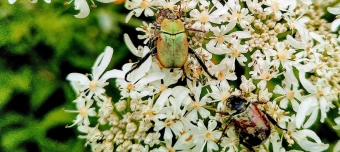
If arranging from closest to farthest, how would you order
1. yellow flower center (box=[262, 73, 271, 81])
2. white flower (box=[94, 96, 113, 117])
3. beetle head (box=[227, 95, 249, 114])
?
beetle head (box=[227, 95, 249, 114]), white flower (box=[94, 96, 113, 117]), yellow flower center (box=[262, 73, 271, 81])

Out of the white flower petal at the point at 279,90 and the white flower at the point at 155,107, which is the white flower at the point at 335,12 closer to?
the white flower petal at the point at 279,90

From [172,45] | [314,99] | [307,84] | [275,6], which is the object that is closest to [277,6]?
[275,6]

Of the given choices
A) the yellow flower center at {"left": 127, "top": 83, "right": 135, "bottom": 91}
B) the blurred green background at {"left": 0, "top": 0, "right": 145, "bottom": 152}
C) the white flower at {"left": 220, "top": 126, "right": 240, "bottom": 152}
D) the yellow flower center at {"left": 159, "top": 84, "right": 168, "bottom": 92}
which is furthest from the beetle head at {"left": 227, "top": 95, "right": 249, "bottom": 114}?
the blurred green background at {"left": 0, "top": 0, "right": 145, "bottom": 152}

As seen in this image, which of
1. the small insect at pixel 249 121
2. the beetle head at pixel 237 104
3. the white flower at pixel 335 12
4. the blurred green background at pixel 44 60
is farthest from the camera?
the blurred green background at pixel 44 60

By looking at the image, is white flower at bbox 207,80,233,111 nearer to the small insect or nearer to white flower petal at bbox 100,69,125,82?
the small insect

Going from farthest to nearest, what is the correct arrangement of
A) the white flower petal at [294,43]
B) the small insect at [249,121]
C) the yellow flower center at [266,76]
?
the white flower petal at [294,43], the yellow flower center at [266,76], the small insect at [249,121]

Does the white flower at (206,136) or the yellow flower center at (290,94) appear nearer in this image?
the white flower at (206,136)

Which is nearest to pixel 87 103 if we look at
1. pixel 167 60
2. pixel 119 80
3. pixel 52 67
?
pixel 119 80

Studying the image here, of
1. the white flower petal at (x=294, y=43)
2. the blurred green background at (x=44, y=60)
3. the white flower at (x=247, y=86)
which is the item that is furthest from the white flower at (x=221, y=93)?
the blurred green background at (x=44, y=60)
